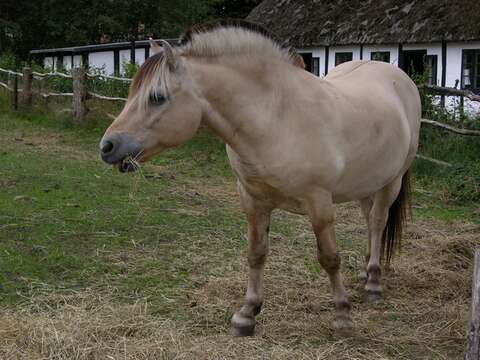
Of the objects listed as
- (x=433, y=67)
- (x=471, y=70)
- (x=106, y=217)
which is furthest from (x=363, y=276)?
(x=433, y=67)

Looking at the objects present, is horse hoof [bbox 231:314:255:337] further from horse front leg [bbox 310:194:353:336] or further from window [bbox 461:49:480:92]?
window [bbox 461:49:480:92]

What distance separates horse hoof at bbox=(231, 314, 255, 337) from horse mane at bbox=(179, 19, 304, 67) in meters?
1.43

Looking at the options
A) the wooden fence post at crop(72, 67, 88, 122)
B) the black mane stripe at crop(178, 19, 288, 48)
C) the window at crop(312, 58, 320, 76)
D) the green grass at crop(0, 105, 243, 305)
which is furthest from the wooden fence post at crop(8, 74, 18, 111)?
the black mane stripe at crop(178, 19, 288, 48)

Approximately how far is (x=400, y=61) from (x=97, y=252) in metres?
12.0

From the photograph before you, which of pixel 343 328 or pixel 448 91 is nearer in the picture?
pixel 343 328

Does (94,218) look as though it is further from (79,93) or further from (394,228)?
(79,93)

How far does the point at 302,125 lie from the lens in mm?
3285

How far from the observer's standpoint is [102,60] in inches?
896

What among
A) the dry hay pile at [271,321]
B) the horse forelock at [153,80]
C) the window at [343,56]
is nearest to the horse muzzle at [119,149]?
the horse forelock at [153,80]

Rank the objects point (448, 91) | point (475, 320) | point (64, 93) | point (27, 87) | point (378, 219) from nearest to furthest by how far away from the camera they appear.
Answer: point (475, 320) → point (378, 219) → point (448, 91) → point (64, 93) → point (27, 87)

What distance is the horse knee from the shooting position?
11.7 feet

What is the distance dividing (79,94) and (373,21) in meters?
7.43

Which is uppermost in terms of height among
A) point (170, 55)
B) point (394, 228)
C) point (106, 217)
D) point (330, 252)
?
point (170, 55)

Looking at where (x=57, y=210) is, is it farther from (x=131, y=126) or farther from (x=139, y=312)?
(x=131, y=126)
